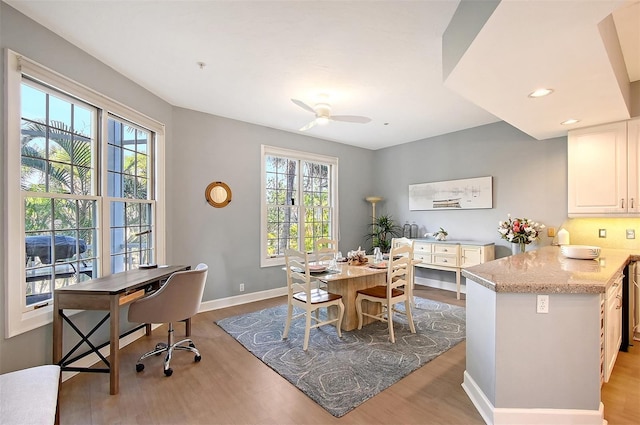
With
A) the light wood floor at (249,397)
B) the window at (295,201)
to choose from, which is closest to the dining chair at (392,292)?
the light wood floor at (249,397)

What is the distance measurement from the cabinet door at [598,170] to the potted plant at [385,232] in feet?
9.81

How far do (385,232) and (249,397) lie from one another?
4515mm

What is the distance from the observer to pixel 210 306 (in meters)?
4.32

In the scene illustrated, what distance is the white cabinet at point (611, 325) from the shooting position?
2.19 m

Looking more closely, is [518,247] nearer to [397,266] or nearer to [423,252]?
[423,252]

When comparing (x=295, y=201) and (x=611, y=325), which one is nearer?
(x=611, y=325)

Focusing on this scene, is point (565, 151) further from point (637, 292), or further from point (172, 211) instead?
point (172, 211)

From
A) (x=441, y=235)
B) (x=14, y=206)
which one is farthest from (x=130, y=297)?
(x=441, y=235)

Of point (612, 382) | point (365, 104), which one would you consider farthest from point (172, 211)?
point (612, 382)

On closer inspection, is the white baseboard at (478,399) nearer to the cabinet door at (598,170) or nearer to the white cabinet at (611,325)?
the white cabinet at (611,325)

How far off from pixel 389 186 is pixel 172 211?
4.32 meters

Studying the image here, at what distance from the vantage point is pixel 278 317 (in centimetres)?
397

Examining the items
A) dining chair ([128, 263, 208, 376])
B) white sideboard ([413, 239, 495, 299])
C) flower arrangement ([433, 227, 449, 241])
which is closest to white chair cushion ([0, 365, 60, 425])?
dining chair ([128, 263, 208, 376])

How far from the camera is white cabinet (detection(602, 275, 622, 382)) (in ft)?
7.19
